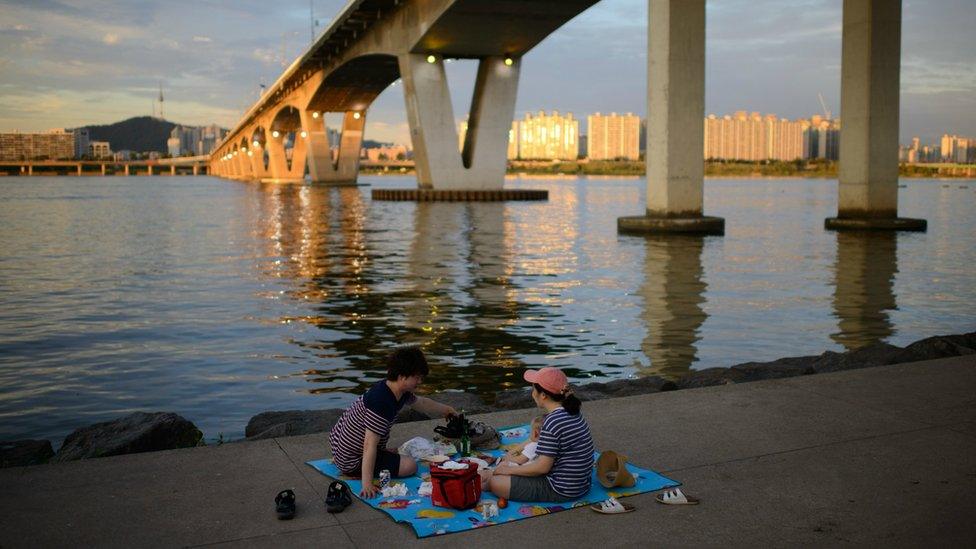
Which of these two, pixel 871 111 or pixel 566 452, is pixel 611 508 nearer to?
pixel 566 452

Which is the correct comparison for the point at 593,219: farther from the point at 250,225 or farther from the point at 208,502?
the point at 208,502

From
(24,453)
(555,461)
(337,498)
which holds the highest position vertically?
(555,461)

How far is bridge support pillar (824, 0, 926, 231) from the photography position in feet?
104

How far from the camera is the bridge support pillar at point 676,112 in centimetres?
3003

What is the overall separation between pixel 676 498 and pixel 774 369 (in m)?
4.73

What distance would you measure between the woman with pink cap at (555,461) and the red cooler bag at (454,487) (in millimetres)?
204

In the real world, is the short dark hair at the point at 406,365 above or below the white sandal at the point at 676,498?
above

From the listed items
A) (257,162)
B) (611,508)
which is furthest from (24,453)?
(257,162)

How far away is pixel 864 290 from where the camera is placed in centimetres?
1806

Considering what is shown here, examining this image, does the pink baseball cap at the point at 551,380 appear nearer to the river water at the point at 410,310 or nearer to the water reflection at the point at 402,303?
the river water at the point at 410,310

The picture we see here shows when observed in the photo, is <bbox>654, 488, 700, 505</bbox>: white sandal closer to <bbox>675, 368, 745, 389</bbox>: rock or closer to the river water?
<bbox>675, 368, 745, 389</bbox>: rock

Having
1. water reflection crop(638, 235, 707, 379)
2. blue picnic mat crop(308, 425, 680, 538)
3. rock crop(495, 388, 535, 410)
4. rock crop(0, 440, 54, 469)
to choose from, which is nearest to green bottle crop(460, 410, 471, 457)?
blue picnic mat crop(308, 425, 680, 538)

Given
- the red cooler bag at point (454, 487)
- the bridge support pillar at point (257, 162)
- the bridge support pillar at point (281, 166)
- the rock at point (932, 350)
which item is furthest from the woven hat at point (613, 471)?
the bridge support pillar at point (257, 162)

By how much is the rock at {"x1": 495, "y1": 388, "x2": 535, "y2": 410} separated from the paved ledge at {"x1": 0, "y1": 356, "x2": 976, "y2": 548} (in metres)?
0.79
